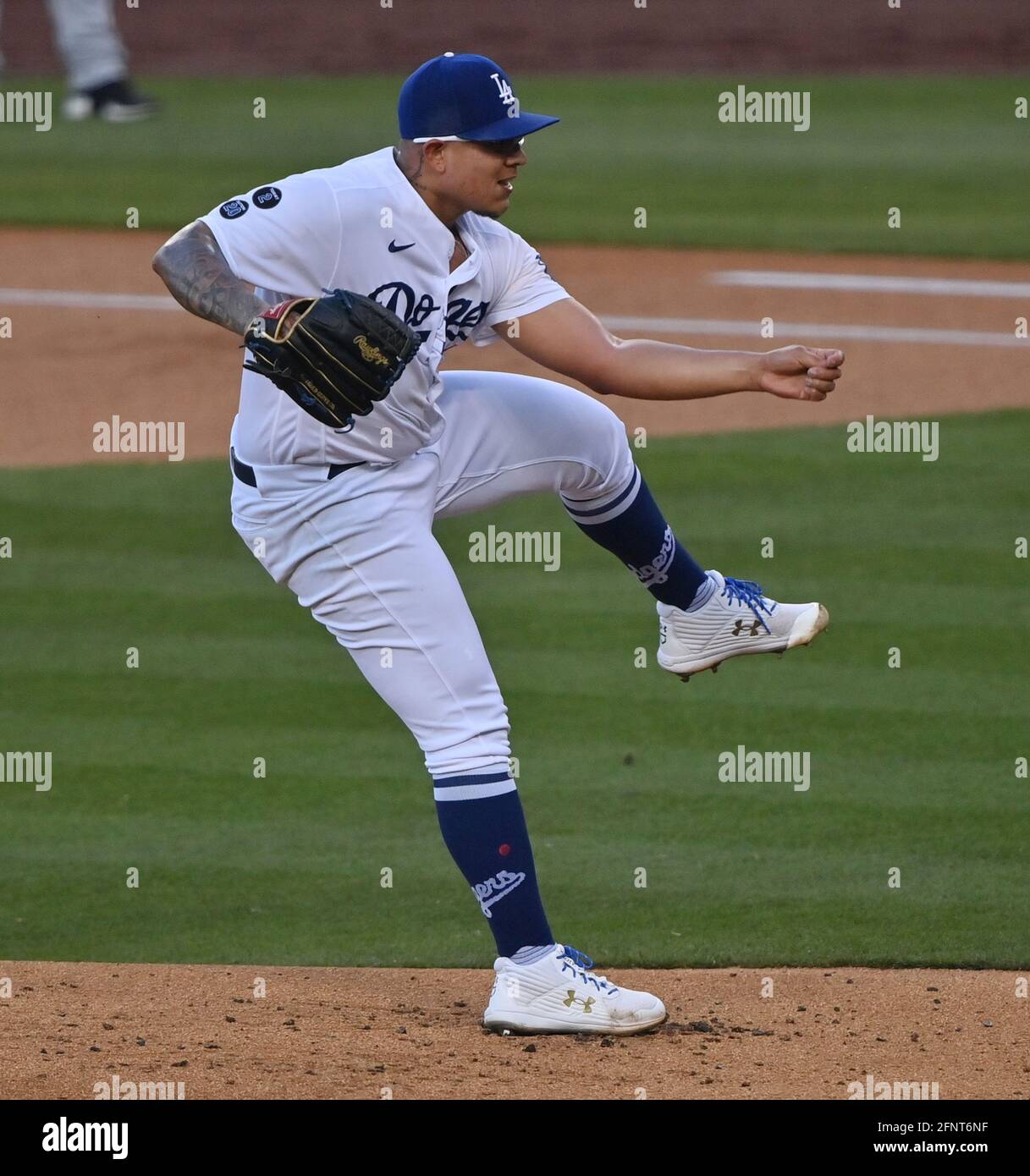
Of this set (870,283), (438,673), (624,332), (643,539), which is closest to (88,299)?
(624,332)

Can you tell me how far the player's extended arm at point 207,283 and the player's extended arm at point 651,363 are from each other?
778 mm

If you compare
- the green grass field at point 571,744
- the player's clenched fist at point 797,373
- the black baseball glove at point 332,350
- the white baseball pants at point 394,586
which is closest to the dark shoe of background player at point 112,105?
the green grass field at point 571,744

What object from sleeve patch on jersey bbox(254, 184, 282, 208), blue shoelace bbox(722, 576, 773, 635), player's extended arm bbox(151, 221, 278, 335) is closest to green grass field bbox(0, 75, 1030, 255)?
blue shoelace bbox(722, 576, 773, 635)

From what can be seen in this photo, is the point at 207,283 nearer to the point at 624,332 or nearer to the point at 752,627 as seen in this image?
the point at 752,627

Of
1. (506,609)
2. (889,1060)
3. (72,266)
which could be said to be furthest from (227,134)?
(889,1060)

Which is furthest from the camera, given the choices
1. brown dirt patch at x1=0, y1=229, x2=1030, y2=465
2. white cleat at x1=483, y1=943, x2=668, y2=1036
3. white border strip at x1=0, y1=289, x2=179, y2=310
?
white border strip at x1=0, y1=289, x2=179, y2=310

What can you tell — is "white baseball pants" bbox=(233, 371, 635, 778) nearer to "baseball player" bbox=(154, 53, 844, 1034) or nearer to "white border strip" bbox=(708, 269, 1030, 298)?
"baseball player" bbox=(154, 53, 844, 1034)

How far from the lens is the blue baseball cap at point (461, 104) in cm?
413

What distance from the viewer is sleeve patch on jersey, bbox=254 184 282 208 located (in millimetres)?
4078

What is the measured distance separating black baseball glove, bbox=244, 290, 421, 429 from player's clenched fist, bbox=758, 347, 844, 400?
83cm

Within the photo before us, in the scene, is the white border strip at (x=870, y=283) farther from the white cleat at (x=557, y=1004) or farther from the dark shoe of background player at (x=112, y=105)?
the white cleat at (x=557, y=1004)

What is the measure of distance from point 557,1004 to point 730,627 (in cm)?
116

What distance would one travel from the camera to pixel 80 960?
5.38 meters

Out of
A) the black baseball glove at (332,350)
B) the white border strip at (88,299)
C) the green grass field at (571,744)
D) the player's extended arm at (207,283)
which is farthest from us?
the white border strip at (88,299)
